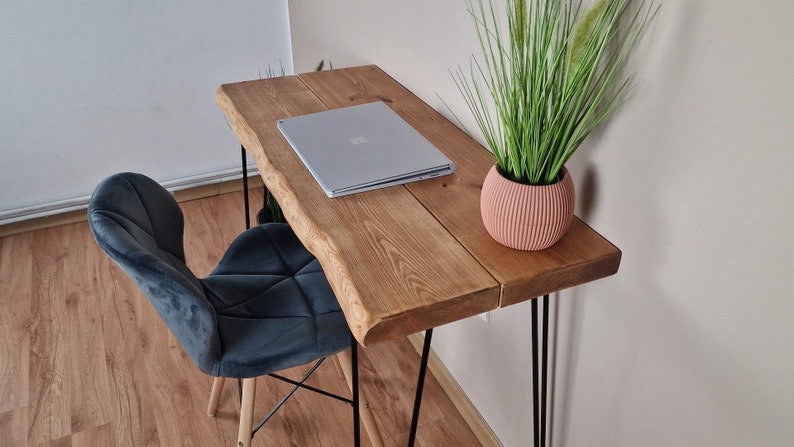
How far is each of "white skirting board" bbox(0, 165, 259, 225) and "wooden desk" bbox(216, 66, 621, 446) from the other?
1439 millimetres

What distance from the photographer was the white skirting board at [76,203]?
2.46m

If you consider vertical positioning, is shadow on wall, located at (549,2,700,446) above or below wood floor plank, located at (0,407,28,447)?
above

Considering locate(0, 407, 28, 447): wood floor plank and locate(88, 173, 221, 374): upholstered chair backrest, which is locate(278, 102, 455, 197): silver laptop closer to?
locate(88, 173, 221, 374): upholstered chair backrest

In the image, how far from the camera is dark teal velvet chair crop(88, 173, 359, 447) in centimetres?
106

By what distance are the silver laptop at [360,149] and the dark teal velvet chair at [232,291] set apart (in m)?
0.28

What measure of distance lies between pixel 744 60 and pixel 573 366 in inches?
25.5

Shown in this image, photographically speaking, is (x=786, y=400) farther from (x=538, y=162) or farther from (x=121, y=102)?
(x=121, y=102)

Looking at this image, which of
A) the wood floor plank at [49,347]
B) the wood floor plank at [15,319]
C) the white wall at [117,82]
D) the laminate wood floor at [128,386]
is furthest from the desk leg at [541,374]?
the white wall at [117,82]

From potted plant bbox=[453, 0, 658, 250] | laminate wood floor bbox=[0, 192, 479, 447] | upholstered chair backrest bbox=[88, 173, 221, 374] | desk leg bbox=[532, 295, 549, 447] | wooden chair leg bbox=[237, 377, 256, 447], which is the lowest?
laminate wood floor bbox=[0, 192, 479, 447]

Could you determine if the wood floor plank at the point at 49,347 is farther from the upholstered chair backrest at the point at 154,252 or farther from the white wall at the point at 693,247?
the white wall at the point at 693,247

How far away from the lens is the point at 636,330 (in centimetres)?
102

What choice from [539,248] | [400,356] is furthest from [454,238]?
[400,356]

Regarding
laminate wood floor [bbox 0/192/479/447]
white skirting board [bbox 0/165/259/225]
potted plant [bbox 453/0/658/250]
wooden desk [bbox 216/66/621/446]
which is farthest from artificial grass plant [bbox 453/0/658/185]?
white skirting board [bbox 0/165/259/225]

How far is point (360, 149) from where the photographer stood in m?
1.26
